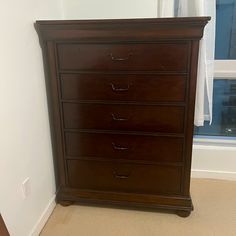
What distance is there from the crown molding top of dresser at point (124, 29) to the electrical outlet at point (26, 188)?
Answer: 754mm

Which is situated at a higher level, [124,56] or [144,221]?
[124,56]

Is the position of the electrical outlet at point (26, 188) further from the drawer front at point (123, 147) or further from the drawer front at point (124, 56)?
the drawer front at point (124, 56)

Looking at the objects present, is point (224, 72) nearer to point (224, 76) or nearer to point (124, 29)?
point (224, 76)

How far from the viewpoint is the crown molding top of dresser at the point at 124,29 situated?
51.9 inches

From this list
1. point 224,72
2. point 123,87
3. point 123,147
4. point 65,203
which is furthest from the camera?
point 224,72

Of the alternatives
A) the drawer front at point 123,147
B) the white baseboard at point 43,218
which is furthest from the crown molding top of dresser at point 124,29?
the white baseboard at point 43,218

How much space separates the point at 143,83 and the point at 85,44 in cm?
37

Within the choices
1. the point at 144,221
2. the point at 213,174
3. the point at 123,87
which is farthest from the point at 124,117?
the point at 213,174

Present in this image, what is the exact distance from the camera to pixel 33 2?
143cm

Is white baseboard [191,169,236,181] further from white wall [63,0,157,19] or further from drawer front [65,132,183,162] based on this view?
white wall [63,0,157,19]

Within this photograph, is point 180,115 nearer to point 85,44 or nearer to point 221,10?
point 85,44

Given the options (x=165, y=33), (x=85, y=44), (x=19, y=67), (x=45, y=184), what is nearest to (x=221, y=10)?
(x=165, y=33)

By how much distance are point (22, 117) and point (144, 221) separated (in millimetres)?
921

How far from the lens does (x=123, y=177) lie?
1650 millimetres
